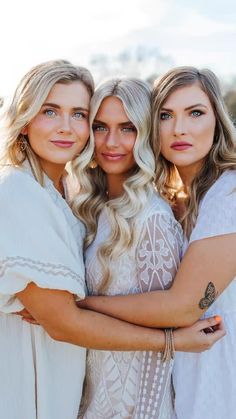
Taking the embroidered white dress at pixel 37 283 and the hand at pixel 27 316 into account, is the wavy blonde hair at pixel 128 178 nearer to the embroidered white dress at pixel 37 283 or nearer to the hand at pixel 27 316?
the embroidered white dress at pixel 37 283

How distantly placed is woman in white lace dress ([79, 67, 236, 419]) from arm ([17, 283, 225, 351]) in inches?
2.5

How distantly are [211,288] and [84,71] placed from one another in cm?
135

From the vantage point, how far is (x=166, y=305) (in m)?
2.90

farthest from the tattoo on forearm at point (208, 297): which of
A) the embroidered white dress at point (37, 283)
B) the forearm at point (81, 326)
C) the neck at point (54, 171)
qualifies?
the neck at point (54, 171)

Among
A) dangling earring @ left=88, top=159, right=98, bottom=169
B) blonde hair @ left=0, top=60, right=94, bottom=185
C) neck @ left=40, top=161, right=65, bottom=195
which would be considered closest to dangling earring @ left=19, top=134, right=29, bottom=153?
blonde hair @ left=0, top=60, right=94, bottom=185

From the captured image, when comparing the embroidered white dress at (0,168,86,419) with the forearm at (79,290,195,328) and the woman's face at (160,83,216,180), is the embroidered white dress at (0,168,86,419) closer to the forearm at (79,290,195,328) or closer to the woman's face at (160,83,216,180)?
the forearm at (79,290,195,328)

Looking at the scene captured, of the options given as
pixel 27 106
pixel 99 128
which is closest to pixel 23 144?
pixel 27 106

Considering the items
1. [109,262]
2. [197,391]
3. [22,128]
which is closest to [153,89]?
[22,128]

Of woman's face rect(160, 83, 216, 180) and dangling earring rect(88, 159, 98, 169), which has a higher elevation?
woman's face rect(160, 83, 216, 180)

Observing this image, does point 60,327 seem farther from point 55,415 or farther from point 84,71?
point 84,71

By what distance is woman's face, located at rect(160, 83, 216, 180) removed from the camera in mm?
3348

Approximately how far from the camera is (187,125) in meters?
3.34

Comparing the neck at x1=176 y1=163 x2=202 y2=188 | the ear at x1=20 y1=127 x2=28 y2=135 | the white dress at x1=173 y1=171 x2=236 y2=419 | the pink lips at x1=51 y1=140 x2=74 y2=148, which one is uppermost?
the ear at x1=20 y1=127 x2=28 y2=135

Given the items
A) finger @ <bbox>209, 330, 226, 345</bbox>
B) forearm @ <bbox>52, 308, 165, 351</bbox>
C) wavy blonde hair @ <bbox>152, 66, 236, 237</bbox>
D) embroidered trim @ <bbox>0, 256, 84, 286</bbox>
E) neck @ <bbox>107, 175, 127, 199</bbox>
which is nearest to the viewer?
embroidered trim @ <bbox>0, 256, 84, 286</bbox>
